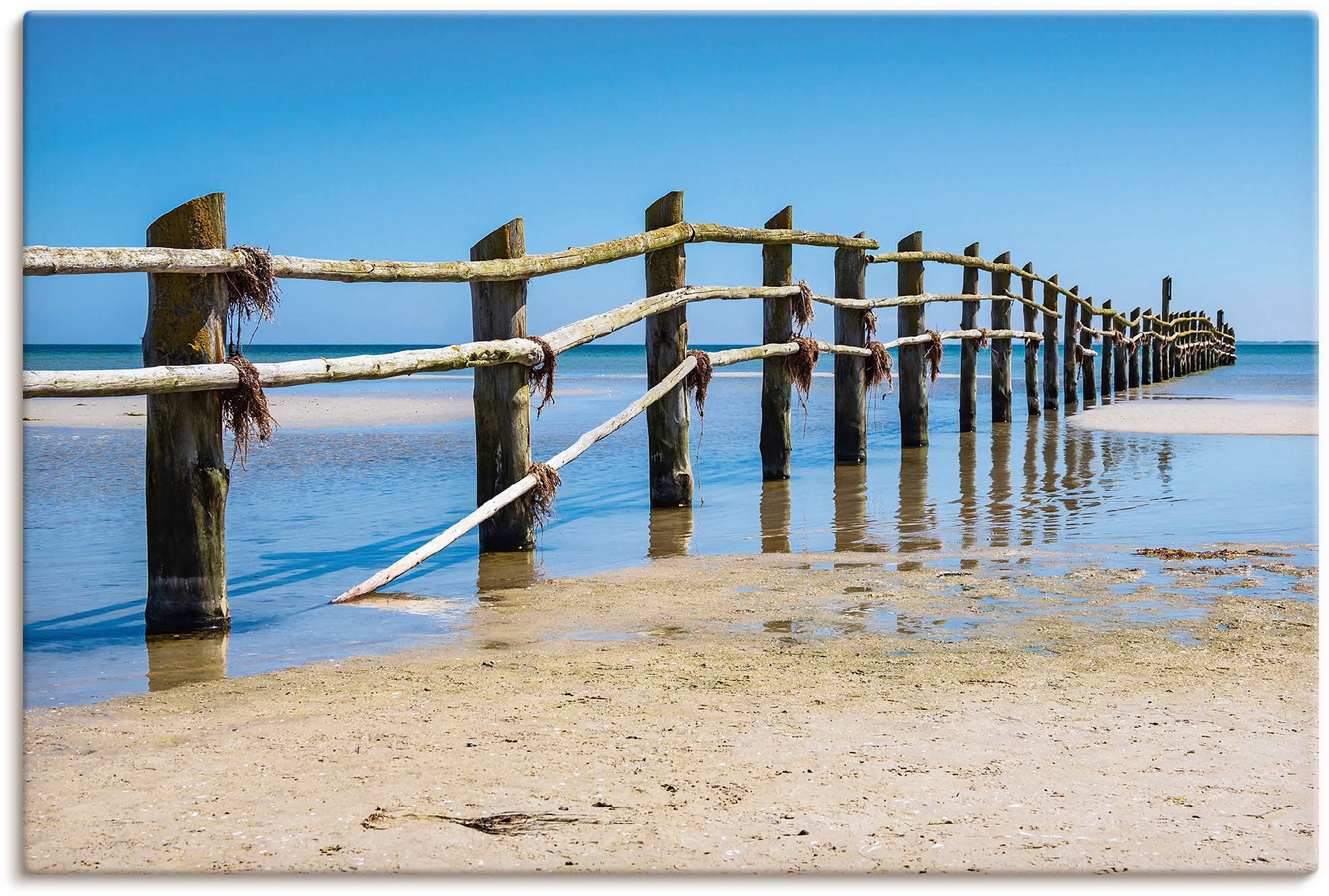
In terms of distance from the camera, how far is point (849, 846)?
7.47ft

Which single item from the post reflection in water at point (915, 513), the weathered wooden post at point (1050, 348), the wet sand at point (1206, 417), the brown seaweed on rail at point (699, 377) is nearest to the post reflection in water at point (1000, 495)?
the post reflection in water at point (915, 513)

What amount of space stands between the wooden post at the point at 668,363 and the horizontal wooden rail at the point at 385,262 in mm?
182

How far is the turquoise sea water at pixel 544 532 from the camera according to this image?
4.70 metres

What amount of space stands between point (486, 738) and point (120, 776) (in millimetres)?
901

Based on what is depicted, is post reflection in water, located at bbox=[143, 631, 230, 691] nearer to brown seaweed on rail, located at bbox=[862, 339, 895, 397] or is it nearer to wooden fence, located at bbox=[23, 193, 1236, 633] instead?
wooden fence, located at bbox=[23, 193, 1236, 633]

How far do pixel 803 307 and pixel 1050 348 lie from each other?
34.3ft

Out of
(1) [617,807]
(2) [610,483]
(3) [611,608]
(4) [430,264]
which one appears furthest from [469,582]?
(2) [610,483]

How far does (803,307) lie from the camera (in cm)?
916

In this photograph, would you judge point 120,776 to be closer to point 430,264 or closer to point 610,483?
point 430,264

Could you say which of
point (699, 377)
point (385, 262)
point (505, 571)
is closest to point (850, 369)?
point (699, 377)

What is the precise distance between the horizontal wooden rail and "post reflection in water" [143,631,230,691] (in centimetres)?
143

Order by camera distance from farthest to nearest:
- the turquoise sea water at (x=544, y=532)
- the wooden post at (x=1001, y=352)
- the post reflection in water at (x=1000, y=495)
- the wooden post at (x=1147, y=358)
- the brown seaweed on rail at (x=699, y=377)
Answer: the wooden post at (x=1147, y=358) → the wooden post at (x=1001, y=352) → the brown seaweed on rail at (x=699, y=377) → the post reflection in water at (x=1000, y=495) → the turquoise sea water at (x=544, y=532)

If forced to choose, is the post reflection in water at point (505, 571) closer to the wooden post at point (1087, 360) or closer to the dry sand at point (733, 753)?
the dry sand at point (733, 753)

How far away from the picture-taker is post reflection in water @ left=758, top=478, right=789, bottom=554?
6445 mm
